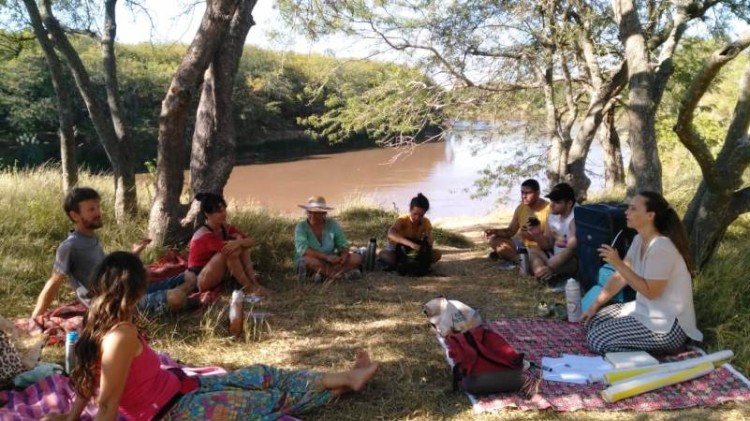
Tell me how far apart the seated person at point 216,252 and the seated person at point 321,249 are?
1.91 ft

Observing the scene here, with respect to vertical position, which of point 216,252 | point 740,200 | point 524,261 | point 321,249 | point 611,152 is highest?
point 611,152

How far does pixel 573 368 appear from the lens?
3.56 meters

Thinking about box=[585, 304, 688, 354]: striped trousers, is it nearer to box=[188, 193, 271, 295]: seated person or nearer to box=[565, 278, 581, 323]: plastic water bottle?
box=[565, 278, 581, 323]: plastic water bottle

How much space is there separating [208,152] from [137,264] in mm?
3621

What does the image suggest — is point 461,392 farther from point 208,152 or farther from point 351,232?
point 351,232

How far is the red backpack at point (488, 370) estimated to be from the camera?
3.21 m

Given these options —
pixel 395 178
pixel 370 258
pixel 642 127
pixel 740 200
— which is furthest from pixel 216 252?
pixel 395 178

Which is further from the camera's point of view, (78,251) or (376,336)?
(376,336)

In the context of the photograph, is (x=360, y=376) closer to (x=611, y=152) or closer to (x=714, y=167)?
(x=714, y=167)

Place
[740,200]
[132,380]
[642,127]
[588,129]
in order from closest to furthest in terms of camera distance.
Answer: [132,380], [740,200], [642,127], [588,129]

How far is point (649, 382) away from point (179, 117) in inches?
178

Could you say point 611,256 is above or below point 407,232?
above

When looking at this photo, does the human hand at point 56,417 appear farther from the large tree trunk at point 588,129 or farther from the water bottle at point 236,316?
the large tree trunk at point 588,129

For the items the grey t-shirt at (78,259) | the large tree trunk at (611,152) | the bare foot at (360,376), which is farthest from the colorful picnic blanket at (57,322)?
the large tree trunk at (611,152)
